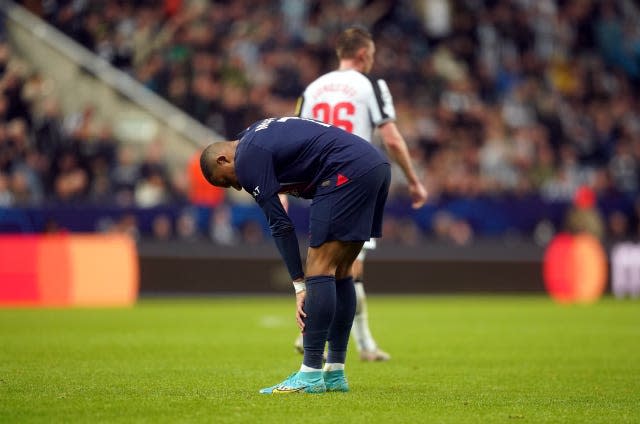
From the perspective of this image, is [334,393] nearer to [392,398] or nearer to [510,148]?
[392,398]

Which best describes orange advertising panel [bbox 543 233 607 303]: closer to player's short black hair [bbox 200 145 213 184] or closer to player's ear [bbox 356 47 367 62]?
player's ear [bbox 356 47 367 62]

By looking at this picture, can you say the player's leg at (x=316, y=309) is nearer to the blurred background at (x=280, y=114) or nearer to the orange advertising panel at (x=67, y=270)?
the orange advertising panel at (x=67, y=270)

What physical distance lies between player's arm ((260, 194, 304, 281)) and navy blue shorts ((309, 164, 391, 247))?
236 millimetres

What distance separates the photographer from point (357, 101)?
9703 mm

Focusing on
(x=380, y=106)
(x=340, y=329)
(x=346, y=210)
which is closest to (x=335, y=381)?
(x=340, y=329)

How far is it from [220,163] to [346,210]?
84 cm

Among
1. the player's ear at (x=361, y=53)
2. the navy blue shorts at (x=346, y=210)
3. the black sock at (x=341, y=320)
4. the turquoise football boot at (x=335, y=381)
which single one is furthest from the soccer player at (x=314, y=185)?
the player's ear at (x=361, y=53)

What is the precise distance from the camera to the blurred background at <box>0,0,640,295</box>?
19359mm

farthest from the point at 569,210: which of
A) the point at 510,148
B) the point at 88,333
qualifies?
the point at 88,333

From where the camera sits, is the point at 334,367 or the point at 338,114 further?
the point at 338,114

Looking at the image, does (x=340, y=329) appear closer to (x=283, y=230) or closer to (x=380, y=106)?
(x=283, y=230)

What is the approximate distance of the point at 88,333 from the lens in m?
12.6

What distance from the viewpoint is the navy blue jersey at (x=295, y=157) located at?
691cm

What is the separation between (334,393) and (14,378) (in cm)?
228
